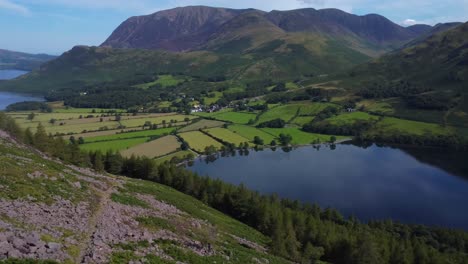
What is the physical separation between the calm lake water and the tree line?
24466 mm

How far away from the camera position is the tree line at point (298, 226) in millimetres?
62031

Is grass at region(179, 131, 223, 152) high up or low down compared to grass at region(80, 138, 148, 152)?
down

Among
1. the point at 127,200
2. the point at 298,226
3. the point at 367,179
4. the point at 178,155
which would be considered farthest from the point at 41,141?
the point at 367,179

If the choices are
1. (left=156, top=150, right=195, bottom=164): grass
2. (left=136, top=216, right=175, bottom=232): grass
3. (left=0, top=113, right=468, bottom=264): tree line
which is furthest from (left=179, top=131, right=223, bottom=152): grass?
(left=136, top=216, right=175, bottom=232): grass

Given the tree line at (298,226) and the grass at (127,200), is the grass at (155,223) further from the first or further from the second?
the tree line at (298,226)

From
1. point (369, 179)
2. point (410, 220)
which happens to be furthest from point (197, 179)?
point (369, 179)

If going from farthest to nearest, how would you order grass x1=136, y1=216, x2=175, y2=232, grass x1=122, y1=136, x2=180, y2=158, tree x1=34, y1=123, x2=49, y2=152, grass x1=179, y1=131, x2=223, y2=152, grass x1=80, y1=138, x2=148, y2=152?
grass x1=179, y1=131, x2=223, y2=152, grass x1=80, y1=138, x2=148, y2=152, grass x1=122, y1=136, x2=180, y2=158, tree x1=34, y1=123, x2=49, y2=152, grass x1=136, y1=216, x2=175, y2=232

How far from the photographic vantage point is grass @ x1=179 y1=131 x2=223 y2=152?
181 meters

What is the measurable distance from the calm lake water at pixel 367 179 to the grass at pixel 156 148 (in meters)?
15.2

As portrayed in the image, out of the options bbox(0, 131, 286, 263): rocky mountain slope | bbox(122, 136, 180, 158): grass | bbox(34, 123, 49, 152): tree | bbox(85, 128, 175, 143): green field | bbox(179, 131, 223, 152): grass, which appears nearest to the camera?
bbox(0, 131, 286, 263): rocky mountain slope

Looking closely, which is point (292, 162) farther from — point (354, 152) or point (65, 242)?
point (65, 242)

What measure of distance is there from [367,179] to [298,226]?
8693cm

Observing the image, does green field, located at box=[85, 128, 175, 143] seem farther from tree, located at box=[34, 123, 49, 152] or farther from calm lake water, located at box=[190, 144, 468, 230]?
tree, located at box=[34, 123, 49, 152]

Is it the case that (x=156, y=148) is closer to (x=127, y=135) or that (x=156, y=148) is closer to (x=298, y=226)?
(x=127, y=135)
